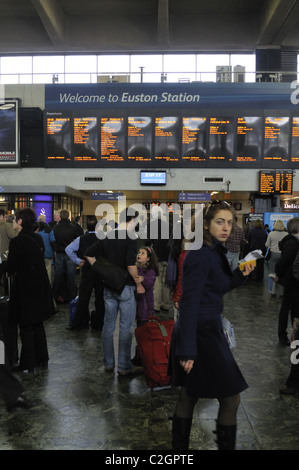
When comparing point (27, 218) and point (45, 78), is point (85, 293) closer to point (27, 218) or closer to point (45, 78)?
point (27, 218)

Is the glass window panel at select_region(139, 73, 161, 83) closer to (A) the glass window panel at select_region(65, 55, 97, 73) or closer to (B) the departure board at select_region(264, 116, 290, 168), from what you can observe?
(B) the departure board at select_region(264, 116, 290, 168)

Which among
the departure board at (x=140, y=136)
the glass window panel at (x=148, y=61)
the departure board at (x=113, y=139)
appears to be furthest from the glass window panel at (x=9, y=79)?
the glass window panel at (x=148, y=61)

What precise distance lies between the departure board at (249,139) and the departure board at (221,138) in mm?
271

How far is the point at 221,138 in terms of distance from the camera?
14.4 m

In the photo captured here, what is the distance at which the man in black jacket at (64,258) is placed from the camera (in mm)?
7559

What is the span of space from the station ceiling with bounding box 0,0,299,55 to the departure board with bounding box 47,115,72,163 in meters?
6.32

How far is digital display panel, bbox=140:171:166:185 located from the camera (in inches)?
572

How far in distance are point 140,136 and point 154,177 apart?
1557mm

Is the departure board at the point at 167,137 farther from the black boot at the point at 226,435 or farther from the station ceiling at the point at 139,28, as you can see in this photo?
the black boot at the point at 226,435

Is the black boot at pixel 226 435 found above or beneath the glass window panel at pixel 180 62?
beneath

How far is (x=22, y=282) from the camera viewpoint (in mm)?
4309

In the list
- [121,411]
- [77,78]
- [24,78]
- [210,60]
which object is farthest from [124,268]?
[210,60]

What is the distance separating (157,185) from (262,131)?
426 centimetres
